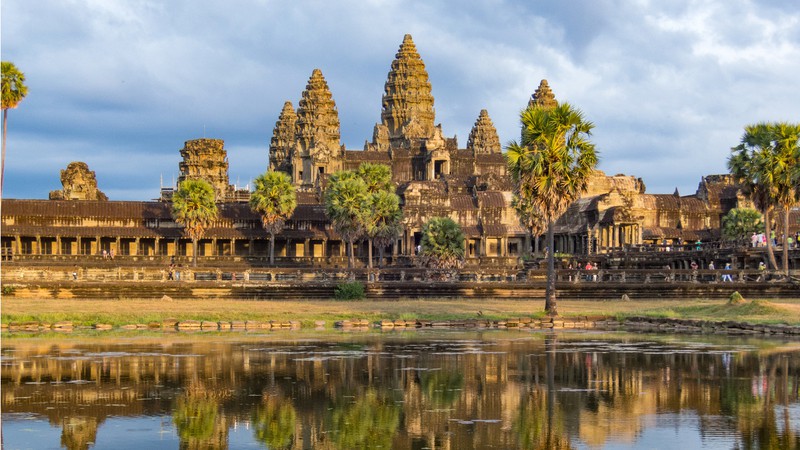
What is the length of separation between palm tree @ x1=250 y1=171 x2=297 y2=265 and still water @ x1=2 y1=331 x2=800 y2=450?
55.7 m

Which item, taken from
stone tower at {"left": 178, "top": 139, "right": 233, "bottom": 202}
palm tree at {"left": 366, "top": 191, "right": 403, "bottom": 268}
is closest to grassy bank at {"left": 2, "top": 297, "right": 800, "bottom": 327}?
palm tree at {"left": 366, "top": 191, "right": 403, "bottom": 268}

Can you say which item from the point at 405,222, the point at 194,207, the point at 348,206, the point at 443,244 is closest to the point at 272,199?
the point at 194,207

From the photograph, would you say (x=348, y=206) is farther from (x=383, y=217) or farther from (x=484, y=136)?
(x=484, y=136)

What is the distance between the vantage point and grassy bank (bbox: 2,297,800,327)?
43.5 metres

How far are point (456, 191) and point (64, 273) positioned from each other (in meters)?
52.7

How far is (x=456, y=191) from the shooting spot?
4481 inches

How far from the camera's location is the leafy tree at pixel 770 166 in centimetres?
6344

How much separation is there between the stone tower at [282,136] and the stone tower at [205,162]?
20510mm

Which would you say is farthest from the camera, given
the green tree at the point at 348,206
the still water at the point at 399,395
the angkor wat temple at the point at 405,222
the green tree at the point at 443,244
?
the angkor wat temple at the point at 405,222

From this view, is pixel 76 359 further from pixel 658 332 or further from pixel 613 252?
pixel 613 252

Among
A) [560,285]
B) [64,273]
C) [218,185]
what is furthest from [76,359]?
[218,185]

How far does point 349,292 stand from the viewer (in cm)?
5834

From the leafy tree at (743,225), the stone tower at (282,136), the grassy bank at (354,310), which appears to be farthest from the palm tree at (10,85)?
the stone tower at (282,136)

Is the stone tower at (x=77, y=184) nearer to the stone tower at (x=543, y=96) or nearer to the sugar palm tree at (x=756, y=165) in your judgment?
the stone tower at (x=543, y=96)
